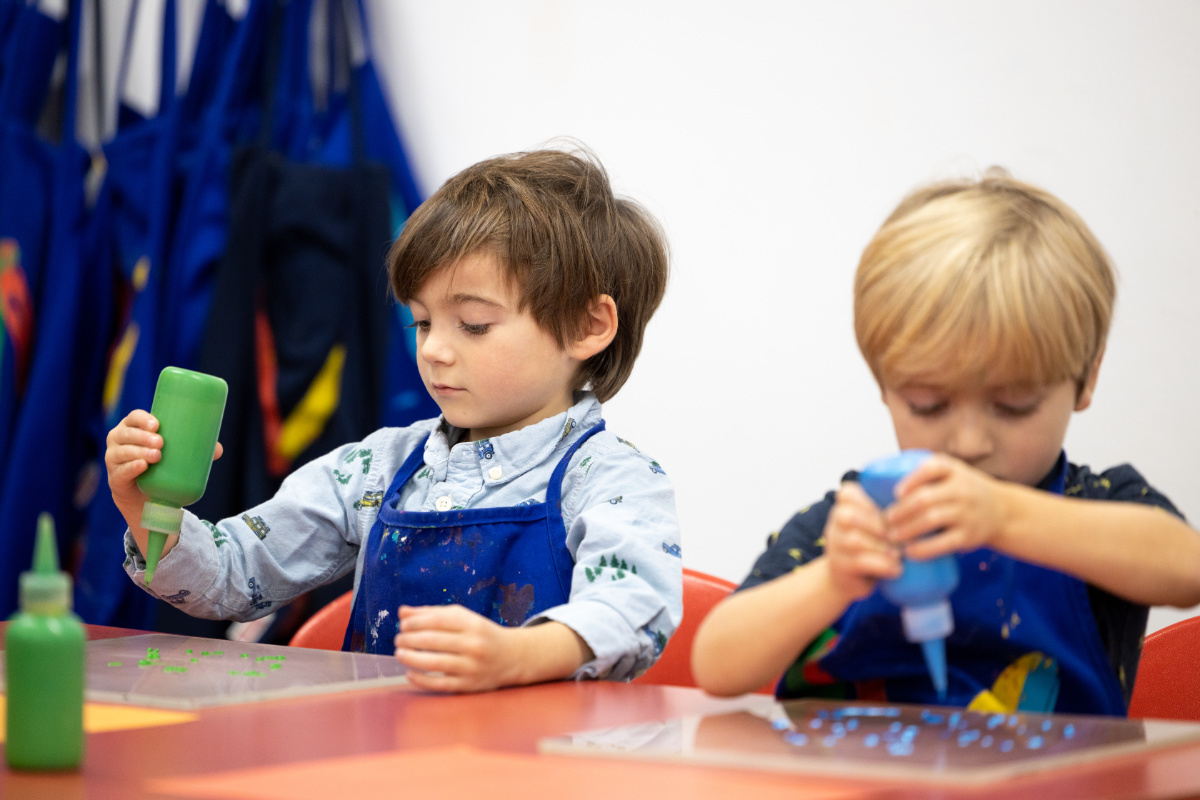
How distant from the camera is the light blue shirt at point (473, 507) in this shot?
97 cm

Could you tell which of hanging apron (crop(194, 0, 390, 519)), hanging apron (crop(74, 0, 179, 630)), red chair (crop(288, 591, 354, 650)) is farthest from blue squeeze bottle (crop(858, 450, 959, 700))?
hanging apron (crop(74, 0, 179, 630))

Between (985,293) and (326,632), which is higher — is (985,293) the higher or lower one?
the higher one

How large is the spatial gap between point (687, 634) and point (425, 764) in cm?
63

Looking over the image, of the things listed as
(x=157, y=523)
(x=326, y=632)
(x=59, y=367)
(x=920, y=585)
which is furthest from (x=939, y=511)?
(x=59, y=367)

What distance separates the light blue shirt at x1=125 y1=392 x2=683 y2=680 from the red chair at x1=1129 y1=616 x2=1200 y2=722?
0.44 m

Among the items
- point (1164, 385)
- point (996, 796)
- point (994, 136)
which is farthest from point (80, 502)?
point (996, 796)

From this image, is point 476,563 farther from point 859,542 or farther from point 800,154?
point 800,154

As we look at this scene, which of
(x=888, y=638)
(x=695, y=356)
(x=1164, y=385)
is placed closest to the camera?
(x=888, y=638)

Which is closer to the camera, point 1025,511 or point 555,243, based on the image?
point 1025,511

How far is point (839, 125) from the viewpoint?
1.80 m

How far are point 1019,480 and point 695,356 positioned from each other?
109 cm

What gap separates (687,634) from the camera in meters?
1.21

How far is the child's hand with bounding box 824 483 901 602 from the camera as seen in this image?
0.65 meters

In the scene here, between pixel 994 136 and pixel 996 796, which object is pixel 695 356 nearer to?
pixel 994 136
